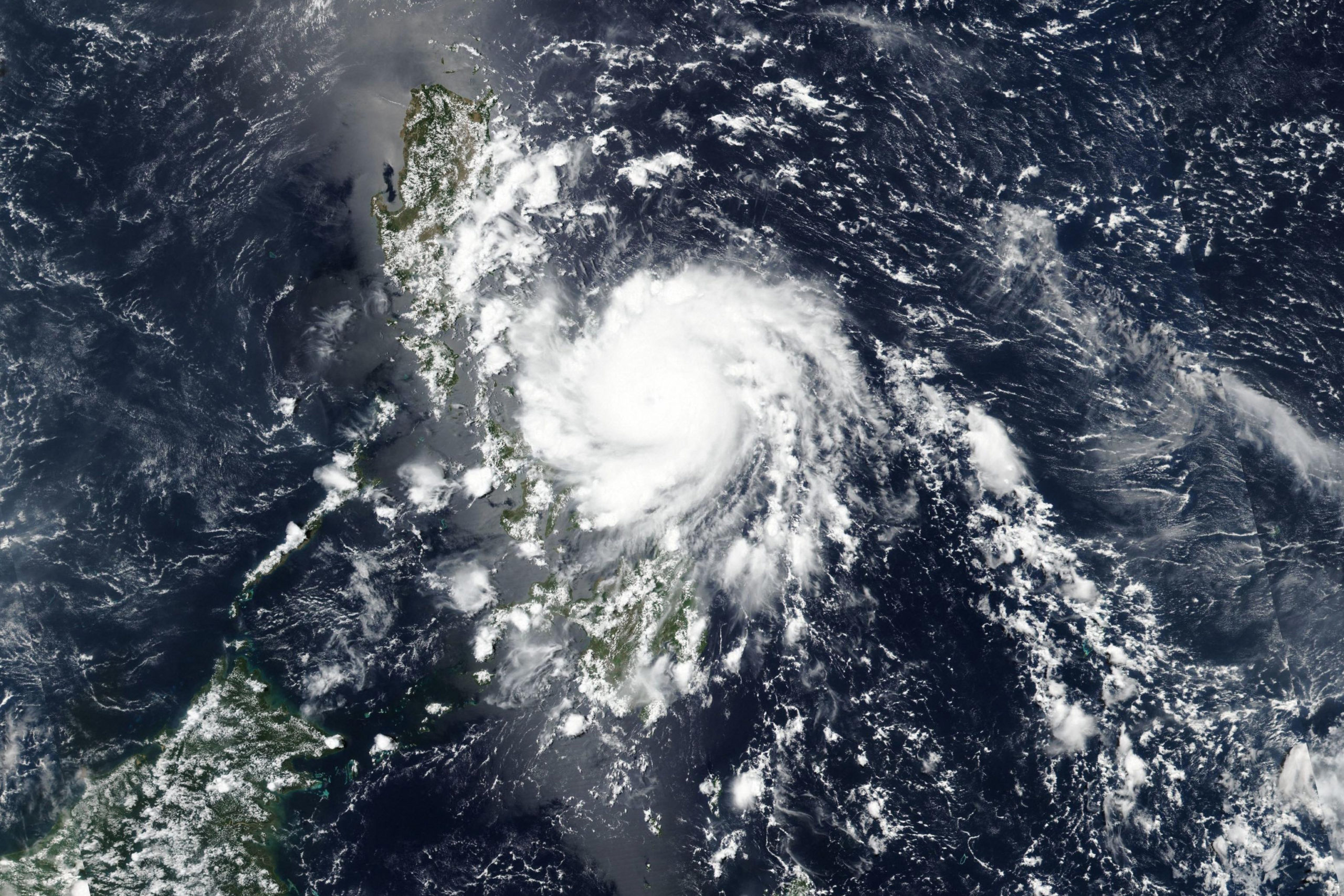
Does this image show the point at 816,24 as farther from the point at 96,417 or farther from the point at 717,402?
the point at 96,417

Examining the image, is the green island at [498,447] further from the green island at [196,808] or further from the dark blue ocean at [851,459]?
the green island at [196,808]

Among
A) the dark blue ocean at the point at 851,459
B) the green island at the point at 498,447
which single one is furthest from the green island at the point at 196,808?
the green island at the point at 498,447

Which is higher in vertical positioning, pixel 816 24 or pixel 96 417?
pixel 816 24

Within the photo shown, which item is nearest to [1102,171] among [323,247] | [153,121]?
[323,247]

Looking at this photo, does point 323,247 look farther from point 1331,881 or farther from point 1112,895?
point 1331,881

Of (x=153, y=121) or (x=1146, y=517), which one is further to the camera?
(x=153, y=121)

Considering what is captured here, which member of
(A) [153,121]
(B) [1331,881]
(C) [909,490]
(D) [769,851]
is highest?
(A) [153,121]
